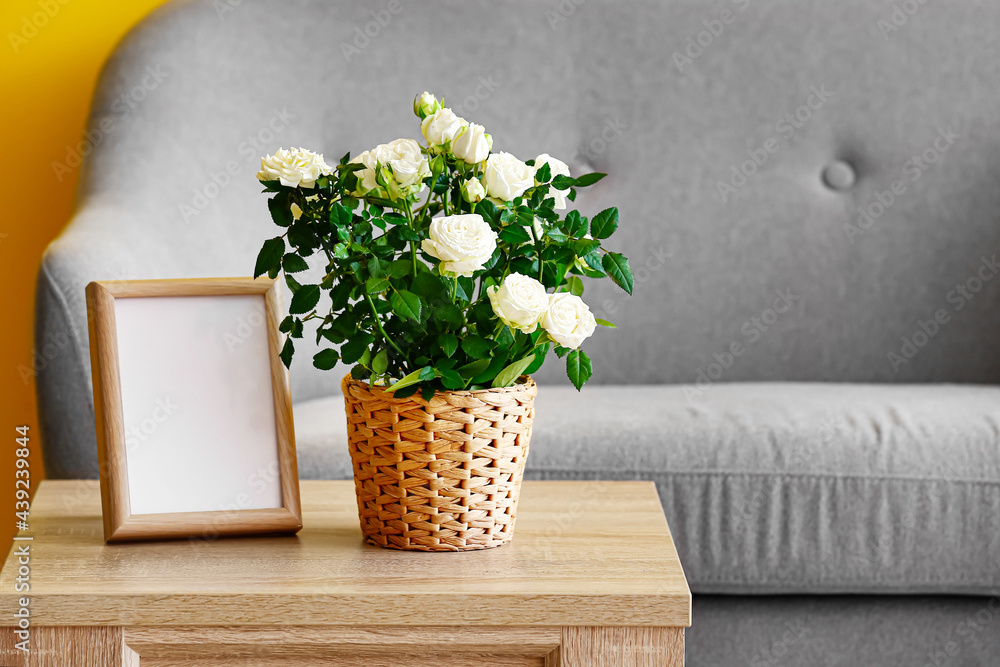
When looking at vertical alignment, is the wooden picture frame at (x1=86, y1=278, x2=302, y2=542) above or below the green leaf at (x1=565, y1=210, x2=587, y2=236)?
below

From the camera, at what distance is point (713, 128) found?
169 cm

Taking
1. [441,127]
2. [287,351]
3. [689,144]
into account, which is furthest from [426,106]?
[689,144]

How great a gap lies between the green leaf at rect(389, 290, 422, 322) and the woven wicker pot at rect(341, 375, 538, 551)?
7cm

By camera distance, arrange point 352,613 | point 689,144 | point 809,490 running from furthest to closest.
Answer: point 689,144 < point 809,490 < point 352,613

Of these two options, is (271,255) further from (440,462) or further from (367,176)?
(440,462)

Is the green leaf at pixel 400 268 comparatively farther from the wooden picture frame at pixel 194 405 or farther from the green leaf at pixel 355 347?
the wooden picture frame at pixel 194 405

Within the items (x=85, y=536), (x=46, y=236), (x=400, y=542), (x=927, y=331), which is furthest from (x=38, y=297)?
(x=927, y=331)

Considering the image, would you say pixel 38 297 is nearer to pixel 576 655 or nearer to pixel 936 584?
pixel 576 655

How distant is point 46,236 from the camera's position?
178 cm

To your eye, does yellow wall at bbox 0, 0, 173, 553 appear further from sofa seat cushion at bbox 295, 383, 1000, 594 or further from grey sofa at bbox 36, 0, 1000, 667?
sofa seat cushion at bbox 295, 383, 1000, 594

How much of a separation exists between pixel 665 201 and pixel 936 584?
84 cm

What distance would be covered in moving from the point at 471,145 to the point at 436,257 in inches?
3.9

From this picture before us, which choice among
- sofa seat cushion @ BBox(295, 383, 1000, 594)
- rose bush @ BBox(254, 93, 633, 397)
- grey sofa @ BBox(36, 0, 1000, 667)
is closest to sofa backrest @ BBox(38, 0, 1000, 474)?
grey sofa @ BBox(36, 0, 1000, 667)

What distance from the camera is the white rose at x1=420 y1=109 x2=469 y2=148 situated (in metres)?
0.70
